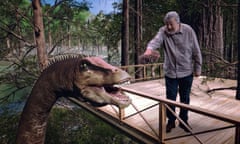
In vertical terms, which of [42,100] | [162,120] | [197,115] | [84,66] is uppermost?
[84,66]

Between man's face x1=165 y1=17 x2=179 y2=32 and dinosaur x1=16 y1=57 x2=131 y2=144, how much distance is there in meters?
1.54

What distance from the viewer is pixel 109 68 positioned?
4.33ft

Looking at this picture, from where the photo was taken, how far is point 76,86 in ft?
4.57

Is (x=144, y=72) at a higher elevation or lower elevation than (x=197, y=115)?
higher

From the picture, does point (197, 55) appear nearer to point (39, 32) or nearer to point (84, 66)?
point (84, 66)

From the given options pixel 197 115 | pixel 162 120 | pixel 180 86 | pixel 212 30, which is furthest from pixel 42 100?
pixel 212 30

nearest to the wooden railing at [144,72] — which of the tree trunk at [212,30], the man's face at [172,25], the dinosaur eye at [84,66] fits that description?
the tree trunk at [212,30]

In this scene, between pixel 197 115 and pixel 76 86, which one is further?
pixel 197 115

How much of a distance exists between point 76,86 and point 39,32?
11.4ft

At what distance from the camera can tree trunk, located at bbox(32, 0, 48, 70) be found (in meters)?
4.36

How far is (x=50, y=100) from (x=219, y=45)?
768 centimetres

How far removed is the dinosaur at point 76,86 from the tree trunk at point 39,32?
279 cm

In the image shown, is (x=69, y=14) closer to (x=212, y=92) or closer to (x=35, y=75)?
(x=35, y=75)

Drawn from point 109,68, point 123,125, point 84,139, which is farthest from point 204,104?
point 109,68
